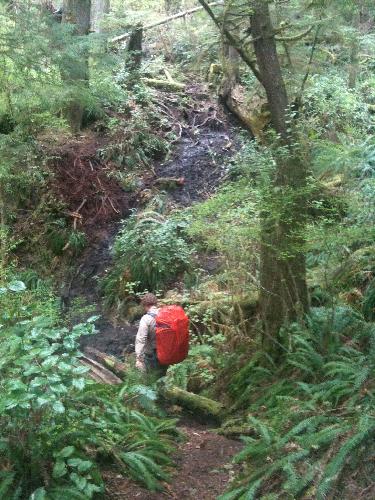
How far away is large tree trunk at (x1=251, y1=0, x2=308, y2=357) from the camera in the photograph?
21.4ft

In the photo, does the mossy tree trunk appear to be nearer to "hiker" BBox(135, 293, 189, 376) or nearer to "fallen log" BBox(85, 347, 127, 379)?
"hiker" BBox(135, 293, 189, 376)

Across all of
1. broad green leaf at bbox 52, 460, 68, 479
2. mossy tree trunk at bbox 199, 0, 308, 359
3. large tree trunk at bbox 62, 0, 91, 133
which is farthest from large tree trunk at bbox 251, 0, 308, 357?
large tree trunk at bbox 62, 0, 91, 133

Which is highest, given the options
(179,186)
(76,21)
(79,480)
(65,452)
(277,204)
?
(76,21)

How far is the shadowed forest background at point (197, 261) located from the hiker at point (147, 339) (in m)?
0.14

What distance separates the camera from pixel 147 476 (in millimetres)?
4742

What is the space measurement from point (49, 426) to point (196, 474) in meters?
1.70

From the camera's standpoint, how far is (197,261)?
1153 centimetres

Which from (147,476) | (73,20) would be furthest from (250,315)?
(73,20)

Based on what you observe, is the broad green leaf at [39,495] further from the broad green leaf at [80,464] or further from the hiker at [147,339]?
the hiker at [147,339]

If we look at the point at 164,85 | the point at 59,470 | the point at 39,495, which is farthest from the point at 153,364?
the point at 164,85

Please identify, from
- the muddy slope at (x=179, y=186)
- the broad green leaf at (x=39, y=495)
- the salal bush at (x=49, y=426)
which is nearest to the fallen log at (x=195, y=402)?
the salal bush at (x=49, y=426)

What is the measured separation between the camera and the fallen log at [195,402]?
23.8 ft

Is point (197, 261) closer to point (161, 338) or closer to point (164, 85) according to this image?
point (161, 338)

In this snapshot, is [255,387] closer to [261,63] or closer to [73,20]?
[261,63]
